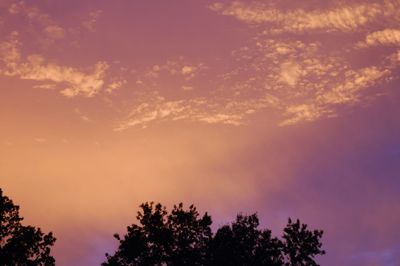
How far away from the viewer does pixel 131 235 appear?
1921 inches

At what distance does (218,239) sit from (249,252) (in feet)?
18.8

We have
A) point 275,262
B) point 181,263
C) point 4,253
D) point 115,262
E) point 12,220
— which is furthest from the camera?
point 275,262

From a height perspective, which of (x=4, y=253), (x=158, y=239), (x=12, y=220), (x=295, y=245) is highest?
(x=295, y=245)

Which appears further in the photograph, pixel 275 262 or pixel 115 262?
pixel 275 262

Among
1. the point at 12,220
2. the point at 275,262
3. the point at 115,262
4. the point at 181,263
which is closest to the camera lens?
the point at 12,220

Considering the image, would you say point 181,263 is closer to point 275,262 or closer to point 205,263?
point 205,263

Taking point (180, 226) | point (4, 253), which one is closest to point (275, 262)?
point (180, 226)

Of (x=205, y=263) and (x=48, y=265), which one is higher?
(x=205, y=263)

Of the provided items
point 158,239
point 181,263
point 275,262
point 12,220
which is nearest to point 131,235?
point 158,239

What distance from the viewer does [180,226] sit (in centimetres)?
4897

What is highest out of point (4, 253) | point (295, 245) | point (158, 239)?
point (295, 245)

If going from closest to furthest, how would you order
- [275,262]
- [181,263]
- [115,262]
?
[181,263] < [115,262] < [275,262]

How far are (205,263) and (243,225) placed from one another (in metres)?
9.48

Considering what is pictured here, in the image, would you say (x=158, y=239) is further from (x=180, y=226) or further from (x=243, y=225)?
(x=243, y=225)
